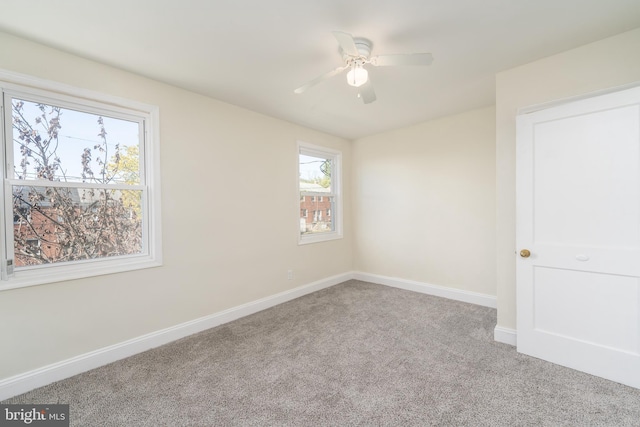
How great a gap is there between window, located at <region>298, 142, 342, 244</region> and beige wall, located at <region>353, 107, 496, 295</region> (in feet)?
1.28

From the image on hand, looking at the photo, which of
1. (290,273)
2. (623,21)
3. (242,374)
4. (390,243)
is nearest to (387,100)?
(623,21)

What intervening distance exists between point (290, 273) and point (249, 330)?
1.08m

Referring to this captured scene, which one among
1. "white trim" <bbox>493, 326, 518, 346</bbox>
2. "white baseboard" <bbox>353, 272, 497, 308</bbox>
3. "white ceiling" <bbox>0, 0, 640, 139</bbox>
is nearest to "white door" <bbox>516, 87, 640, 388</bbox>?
"white trim" <bbox>493, 326, 518, 346</bbox>

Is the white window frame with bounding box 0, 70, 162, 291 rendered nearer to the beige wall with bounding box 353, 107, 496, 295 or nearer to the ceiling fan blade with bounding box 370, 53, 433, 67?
the ceiling fan blade with bounding box 370, 53, 433, 67

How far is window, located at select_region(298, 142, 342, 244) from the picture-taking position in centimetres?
412

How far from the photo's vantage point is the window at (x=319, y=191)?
4.12 m

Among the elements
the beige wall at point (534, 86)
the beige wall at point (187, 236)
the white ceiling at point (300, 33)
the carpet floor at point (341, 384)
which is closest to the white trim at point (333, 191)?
the beige wall at point (187, 236)

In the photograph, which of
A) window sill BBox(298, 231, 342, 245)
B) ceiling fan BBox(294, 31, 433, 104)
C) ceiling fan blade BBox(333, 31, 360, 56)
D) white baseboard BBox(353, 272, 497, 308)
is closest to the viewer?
ceiling fan blade BBox(333, 31, 360, 56)

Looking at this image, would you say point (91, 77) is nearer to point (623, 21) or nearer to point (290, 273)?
point (290, 273)

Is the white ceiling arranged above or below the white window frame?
above

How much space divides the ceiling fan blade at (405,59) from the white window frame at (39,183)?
210cm

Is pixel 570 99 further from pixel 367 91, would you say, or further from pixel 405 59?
pixel 367 91

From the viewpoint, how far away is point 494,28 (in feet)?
6.13

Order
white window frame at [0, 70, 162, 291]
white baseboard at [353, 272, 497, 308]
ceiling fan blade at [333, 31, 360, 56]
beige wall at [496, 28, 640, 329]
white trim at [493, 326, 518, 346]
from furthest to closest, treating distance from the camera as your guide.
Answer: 1. white baseboard at [353, 272, 497, 308]
2. white trim at [493, 326, 518, 346]
3. beige wall at [496, 28, 640, 329]
4. white window frame at [0, 70, 162, 291]
5. ceiling fan blade at [333, 31, 360, 56]
